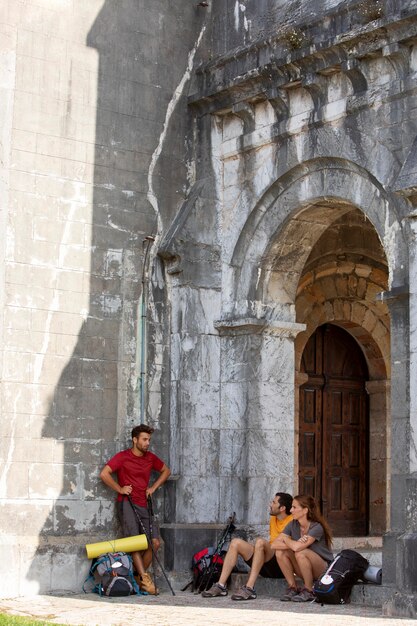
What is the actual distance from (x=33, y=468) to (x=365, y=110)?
15.1 feet

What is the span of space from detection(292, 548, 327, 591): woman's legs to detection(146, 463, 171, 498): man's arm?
203cm

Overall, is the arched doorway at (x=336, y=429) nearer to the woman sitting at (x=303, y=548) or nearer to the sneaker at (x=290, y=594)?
the woman sitting at (x=303, y=548)

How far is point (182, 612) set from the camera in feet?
34.1

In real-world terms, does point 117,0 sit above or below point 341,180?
above

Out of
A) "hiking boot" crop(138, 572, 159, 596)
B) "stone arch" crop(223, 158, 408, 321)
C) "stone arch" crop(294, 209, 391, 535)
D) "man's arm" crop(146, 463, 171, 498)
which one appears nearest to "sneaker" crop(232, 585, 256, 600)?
"hiking boot" crop(138, 572, 159, 596)

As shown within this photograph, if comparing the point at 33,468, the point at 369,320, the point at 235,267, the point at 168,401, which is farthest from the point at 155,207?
the point at 369,320

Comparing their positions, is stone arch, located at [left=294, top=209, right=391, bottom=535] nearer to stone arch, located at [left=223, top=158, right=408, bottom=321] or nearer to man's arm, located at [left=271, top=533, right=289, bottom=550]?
stone arch, located at [left=223, top=158, right=408, bottom=321]

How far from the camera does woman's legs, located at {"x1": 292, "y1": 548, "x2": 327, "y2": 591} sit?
1090 cm

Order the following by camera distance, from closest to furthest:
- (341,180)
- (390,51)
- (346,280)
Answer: (390,51) < (341,180) < (346,280)

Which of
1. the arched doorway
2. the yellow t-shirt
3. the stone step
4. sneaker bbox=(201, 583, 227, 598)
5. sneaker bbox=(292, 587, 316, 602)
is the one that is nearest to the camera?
the stone step

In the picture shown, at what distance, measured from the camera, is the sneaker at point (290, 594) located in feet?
36.1

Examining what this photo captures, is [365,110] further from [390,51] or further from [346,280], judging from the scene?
[346,280]

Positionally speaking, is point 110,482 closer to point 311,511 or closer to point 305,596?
point 311,511

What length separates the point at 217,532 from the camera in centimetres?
1262
